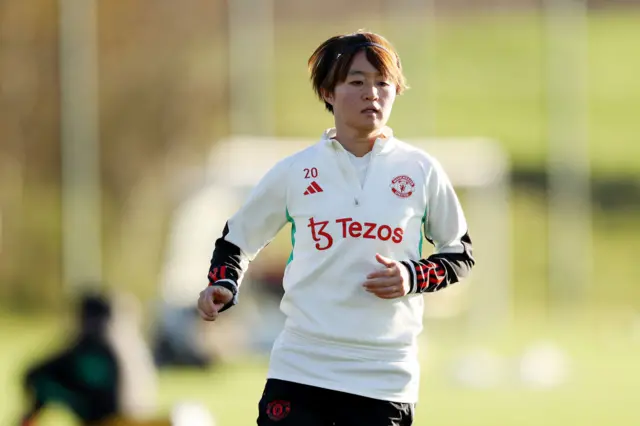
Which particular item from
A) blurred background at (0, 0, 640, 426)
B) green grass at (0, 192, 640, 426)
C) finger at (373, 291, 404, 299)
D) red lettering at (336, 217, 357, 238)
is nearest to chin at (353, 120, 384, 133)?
red lettering at (336, 217, 357, 238)

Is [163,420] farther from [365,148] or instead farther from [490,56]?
[490,56]

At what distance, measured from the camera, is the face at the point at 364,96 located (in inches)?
190

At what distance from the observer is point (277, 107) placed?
28281 millimetres

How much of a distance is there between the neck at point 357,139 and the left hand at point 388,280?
42cm

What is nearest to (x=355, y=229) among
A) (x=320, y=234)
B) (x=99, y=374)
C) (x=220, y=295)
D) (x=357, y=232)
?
(x=357, y=232)

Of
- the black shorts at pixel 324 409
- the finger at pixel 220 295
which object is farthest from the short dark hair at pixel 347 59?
the black shorts at pixel 324 409

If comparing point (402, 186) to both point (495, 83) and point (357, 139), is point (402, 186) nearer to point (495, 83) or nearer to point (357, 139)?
point (357, 139)

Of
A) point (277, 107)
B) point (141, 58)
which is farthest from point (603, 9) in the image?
point (141, 58)

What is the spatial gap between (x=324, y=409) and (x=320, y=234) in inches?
20.3

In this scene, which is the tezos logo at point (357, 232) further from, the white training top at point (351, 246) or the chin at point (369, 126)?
the chin at point (369, 126)

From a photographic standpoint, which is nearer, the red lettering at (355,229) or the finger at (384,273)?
the finger at (384,273)

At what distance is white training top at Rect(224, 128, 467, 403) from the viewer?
4750 mm

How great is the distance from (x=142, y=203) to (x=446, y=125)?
847 centimetres

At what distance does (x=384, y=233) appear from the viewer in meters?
4.75
